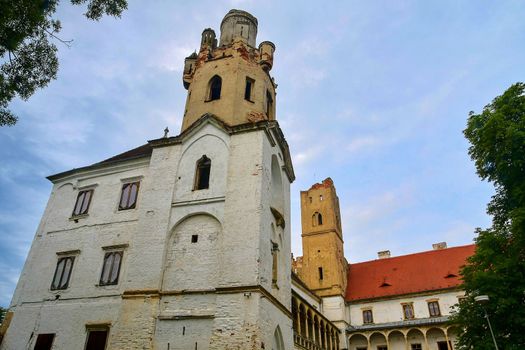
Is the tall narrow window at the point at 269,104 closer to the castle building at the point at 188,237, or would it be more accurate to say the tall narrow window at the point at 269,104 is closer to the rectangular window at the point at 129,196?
the castle building at the point at 188,237

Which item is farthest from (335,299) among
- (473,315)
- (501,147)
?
(501,147)

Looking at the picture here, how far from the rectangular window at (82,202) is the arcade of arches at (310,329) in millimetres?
12379

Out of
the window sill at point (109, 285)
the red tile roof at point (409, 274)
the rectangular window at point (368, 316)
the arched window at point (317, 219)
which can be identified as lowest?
the window sill at point (109, 285)

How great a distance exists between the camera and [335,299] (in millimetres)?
35688

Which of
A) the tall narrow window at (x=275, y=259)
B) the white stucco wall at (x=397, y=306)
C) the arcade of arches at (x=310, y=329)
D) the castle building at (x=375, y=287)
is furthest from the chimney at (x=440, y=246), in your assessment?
the tall narrow window at (x=275, y=259)

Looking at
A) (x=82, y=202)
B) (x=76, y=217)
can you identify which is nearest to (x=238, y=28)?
(x=82, y=202)

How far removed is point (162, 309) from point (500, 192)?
→ 15468mm

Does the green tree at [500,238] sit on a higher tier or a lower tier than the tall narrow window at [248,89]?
lower

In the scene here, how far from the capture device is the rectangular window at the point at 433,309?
109ft

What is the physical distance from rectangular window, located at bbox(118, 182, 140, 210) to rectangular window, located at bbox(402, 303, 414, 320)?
27.7 m

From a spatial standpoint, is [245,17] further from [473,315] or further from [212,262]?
[473,315]

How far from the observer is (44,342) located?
583 inches

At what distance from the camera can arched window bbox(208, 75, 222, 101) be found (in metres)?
19.2

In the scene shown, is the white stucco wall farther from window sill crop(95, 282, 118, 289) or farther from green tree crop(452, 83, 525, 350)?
window sill crop(95, 282, 118, 289)
